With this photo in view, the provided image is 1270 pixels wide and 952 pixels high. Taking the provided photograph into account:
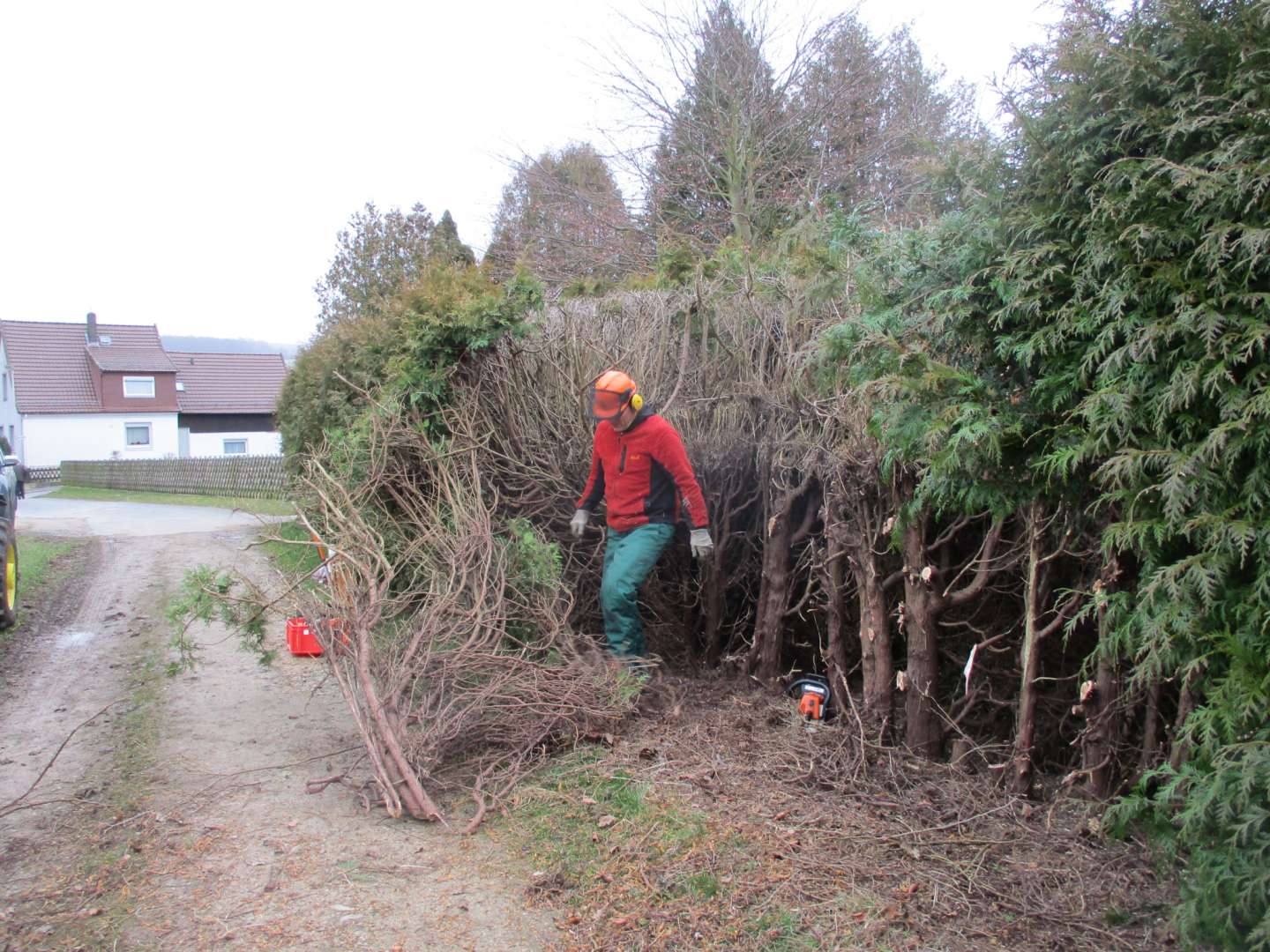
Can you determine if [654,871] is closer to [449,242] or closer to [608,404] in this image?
[608,404]

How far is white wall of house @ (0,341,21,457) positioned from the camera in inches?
1796

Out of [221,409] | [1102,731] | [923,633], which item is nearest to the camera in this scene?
[1102,731]

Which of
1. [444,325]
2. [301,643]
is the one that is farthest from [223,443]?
[444,325]

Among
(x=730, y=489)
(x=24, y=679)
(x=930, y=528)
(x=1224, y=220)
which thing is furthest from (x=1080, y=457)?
(x=24, y=679)

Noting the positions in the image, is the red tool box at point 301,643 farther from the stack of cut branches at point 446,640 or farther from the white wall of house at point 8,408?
the white wall of house at point 8,408

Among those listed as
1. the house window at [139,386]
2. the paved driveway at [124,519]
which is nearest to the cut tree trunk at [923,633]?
the paved driveway at [124,519]

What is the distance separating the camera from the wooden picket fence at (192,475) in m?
26.9

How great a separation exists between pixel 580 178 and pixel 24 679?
12.9 m

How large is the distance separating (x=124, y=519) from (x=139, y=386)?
31.1 meters

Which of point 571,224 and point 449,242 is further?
point 449,242

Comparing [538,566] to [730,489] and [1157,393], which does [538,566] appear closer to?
[730,489]

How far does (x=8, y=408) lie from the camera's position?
47531 mm

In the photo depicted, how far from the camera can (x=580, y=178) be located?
17156 millimetres

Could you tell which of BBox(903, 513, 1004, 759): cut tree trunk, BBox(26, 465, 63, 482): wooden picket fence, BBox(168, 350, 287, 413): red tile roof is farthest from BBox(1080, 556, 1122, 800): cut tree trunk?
BBox(168, 350, 287, 413): red tile roof
